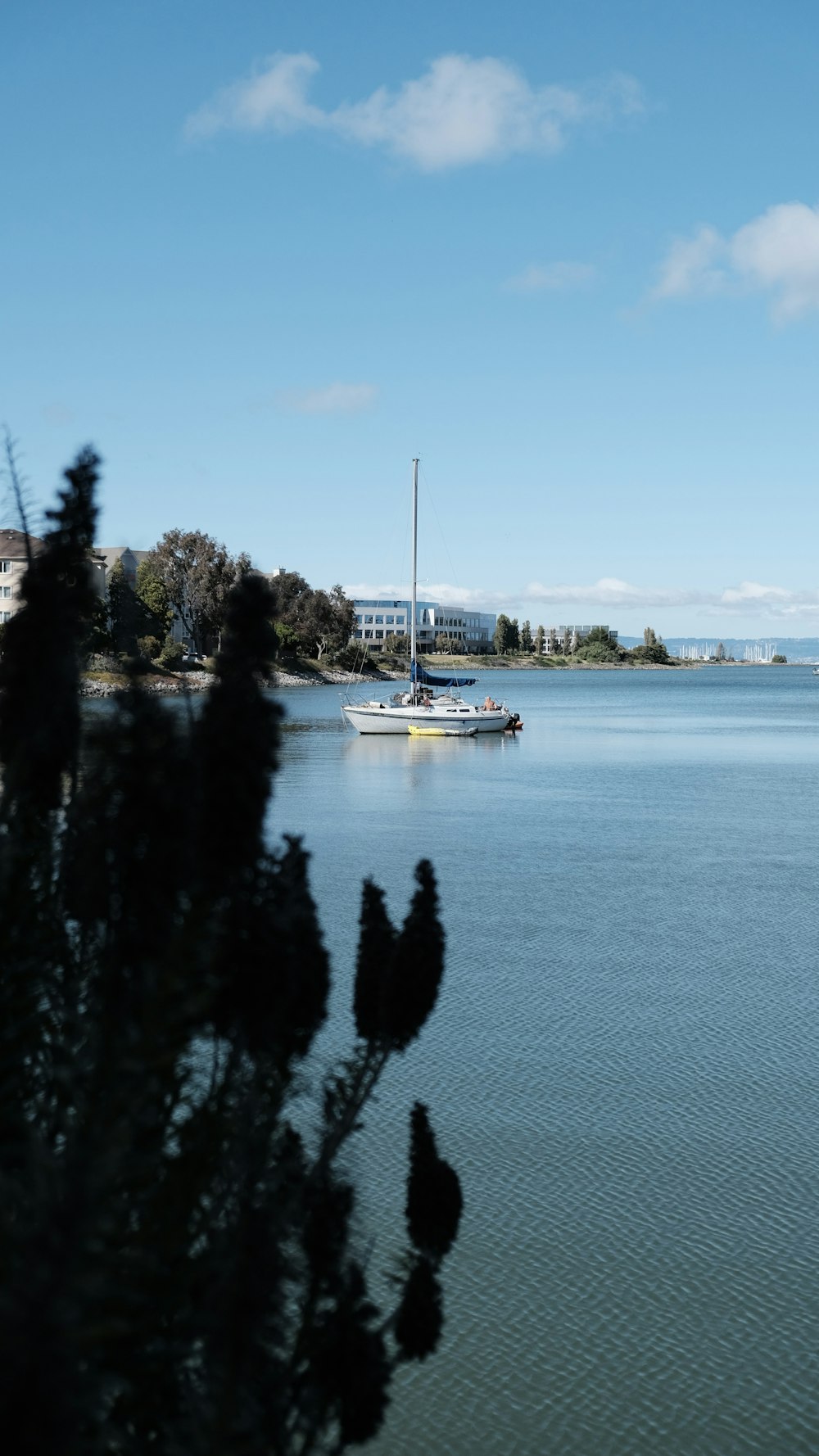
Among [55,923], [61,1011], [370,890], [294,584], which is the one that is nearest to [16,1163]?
[61,1011]

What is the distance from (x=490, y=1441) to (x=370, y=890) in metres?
4.43

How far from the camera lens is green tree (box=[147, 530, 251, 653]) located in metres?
97.3

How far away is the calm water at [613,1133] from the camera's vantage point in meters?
8.51

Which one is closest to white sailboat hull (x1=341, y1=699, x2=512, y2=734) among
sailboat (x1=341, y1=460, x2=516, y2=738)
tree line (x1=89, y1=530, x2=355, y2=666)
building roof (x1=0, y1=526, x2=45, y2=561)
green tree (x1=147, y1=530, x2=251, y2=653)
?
sailboat (x1=341, y1=460, x2=516, y2=738)

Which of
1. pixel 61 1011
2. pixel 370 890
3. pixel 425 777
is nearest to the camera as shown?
pixel 61 1011

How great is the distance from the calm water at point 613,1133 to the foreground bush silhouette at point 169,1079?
3105mm

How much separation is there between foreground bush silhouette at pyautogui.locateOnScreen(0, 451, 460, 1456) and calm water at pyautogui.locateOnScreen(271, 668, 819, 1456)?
311 centimetres

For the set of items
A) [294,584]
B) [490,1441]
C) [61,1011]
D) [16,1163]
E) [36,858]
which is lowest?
[490,1441]

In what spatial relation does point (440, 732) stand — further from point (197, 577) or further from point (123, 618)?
point (123, 618)

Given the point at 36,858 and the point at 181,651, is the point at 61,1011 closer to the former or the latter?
the point at 36,858

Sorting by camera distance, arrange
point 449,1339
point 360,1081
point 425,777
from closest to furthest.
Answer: point 360,1081
point 449,1339
point 425,777

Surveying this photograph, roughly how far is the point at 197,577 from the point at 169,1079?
104 metres

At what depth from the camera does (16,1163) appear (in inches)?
172

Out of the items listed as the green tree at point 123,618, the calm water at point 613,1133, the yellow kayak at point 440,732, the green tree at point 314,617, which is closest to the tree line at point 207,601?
the green tree at point 314,617
